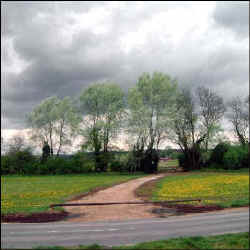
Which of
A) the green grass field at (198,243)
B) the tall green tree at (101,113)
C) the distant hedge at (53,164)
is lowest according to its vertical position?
the distant hedge at (53,164)

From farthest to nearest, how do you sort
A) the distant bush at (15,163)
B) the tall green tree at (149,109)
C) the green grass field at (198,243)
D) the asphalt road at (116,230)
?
the distant bush at (15,163), the tall green tree at (149,109), the asphalt road at (116,230), the green grass field at (198,243)

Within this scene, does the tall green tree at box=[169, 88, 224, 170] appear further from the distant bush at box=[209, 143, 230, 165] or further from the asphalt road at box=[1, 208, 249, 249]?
the asphalt road at box=[1, 208, 249, 249]

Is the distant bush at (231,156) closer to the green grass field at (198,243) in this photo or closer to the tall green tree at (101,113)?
the tall green tree at (101,113)

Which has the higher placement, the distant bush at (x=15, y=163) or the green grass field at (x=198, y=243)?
the green grass field at (x=198, y=243)

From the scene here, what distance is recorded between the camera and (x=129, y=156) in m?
56.8

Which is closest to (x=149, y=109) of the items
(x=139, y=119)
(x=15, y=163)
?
(x=139, y=119)

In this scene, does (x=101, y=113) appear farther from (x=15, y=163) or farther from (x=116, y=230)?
(x=116, y=230)

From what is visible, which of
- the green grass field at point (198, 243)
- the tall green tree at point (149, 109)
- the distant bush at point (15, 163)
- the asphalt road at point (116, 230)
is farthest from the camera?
the distant bush at point (15, 163)

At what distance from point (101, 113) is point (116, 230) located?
48.7m

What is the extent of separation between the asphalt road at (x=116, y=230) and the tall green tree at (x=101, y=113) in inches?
1727

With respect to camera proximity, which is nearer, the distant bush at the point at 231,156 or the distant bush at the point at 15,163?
the distant bush at the point at 231,156

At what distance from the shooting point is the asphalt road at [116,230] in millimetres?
11305

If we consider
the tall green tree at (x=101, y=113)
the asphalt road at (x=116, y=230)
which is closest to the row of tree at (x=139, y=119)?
the tall green tree at (x=101, y=113)

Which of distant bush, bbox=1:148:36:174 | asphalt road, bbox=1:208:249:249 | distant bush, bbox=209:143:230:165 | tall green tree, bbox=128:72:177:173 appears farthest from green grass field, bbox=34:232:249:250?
distant bush, bbox=1:148:36:174
